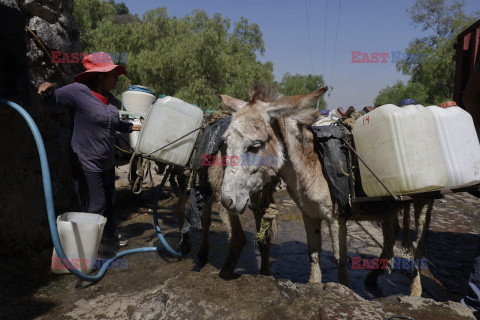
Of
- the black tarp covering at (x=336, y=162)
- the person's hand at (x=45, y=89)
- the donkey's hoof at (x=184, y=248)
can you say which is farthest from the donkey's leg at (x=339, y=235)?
the person's hand at (x=45, y=89)

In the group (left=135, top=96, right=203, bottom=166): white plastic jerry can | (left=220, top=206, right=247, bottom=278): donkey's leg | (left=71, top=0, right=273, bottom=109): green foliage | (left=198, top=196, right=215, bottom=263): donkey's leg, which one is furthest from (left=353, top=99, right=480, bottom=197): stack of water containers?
(left=71, top=0, right=273, bottom=109): green foliage

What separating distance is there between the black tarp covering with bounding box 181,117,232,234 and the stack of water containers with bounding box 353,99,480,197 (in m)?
1.64

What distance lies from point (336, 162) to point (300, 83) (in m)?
52.8

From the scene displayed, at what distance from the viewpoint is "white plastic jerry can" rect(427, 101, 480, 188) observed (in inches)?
92.1

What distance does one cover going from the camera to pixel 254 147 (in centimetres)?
234

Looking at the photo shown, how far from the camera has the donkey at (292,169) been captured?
7.53 ft

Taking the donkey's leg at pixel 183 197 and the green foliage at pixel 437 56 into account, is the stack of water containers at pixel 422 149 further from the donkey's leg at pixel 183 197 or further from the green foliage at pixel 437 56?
the green foliage at pixel 437 56

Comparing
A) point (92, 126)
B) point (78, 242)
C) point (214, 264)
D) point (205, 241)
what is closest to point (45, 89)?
point (92, 126)

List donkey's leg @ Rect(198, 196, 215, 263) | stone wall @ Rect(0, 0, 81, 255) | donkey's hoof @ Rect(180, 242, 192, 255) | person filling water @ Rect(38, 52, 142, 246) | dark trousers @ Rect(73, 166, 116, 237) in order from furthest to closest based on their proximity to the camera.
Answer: donkey's hoof @ Rect(180, 242, 192, 255) → donkey's leg @ Rect(198, 196, 215, 263) → dark trousers @ Rect(73, 166, 116, 237) → person filling water @ Rect(38, 52, 142, 246) → stone wall @ Rect(0, 0, 81, 255)

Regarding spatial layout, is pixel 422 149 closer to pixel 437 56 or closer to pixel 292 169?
pixel 292 169

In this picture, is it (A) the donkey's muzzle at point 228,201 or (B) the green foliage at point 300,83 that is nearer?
(A) the donkey's muzzle at point 228,201

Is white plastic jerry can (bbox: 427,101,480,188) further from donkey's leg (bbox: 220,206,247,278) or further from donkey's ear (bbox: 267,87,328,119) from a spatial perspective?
donkey's leg (bbox: 220,206,247,278)

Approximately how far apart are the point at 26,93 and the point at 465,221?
28.6 feet

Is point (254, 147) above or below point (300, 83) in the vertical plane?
below
